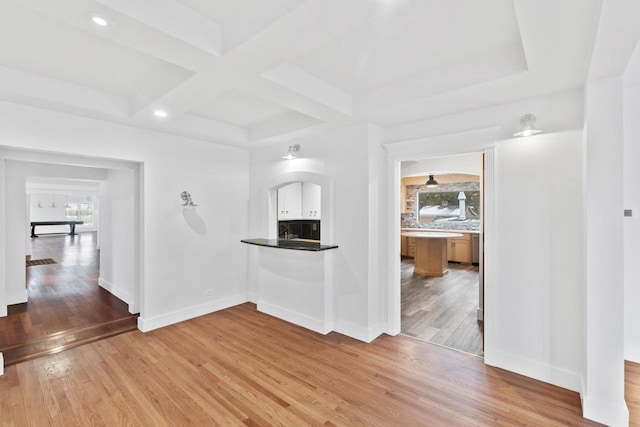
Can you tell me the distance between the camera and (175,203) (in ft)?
12.9

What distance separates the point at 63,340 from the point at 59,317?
0.95 meters

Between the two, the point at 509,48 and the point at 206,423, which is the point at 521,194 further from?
the point at 206,423

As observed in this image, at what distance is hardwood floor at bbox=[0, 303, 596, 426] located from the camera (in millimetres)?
2125

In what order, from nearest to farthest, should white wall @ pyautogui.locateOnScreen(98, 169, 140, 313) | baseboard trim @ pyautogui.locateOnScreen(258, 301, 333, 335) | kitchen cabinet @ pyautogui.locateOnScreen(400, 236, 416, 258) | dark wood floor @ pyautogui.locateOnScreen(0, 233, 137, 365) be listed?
1. dark wood floor @ pyautogui.locateOnScreen(0, 233, 137, 365)
2. baseboard trim @ pyautogui.locateOnScreen(258, 301, 333, 335)
3. white wall @ pyautogui.locateOnScreen(98, 169, 140, 313)
4. kitchen cabinet @ pyautogui.locateOnScreen(400, 236, 416, 258)

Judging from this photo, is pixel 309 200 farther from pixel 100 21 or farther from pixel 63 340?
pixel 100 21

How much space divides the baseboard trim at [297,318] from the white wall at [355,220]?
0.18 m

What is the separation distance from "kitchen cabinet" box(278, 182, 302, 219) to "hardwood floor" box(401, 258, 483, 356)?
2.75 m

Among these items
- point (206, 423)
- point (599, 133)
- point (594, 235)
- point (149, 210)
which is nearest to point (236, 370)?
point (206, 423)

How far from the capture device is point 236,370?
9.03 ft

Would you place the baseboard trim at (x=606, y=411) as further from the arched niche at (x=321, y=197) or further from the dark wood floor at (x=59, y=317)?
the dark wood floor at (x=59, y=317)

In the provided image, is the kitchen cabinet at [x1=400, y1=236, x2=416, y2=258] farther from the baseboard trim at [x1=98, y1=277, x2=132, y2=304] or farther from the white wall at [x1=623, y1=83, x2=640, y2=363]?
the baseboard trim at [x1=98, y1=277, x2=132, y2=304]

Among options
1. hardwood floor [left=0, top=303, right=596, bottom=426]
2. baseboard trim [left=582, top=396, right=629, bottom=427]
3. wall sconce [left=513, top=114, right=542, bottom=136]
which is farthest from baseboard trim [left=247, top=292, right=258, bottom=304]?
wall sconce [left=513, top=114, right=542, bottom=136]

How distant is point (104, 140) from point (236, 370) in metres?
2.82

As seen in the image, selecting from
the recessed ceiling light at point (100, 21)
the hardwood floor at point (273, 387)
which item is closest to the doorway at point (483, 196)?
the hardwood floor at point (273, 387)
